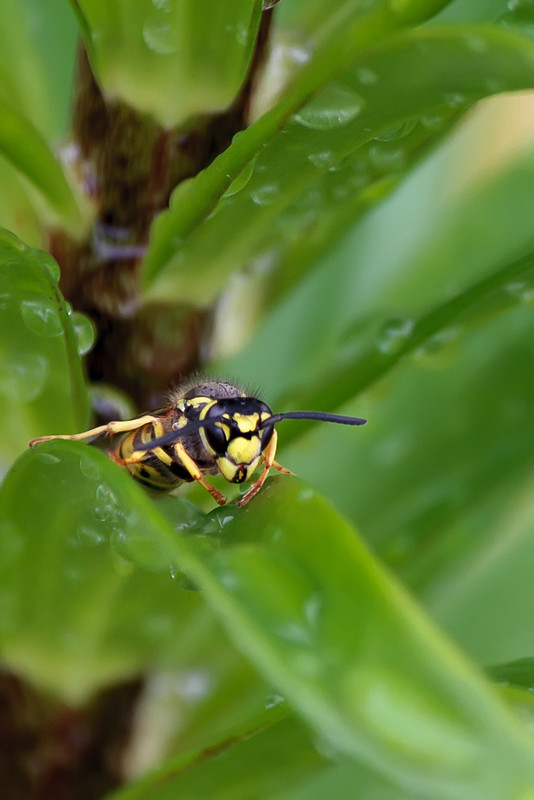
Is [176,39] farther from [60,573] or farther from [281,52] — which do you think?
[60,573]

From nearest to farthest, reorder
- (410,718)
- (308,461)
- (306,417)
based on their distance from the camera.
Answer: (410,718), (306,417), (308,461)

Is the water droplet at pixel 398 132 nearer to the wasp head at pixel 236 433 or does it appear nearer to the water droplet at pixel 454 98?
the water droplet at pixel 454 98

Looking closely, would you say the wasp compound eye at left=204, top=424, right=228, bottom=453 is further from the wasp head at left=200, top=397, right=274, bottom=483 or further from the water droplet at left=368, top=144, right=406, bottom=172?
the water droplet at left=368, top=144, right=406, bottom=172

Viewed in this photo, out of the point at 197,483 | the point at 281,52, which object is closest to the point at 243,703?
the point at 197,483

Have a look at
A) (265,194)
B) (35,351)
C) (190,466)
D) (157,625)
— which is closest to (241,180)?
(265,194)

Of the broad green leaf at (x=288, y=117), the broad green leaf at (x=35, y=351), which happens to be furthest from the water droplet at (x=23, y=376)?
the broad green leaf at (x=288, y=117)

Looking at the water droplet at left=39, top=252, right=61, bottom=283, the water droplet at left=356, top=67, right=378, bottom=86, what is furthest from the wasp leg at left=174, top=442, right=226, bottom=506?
the water droplet at left=356, top=67, right=378, bottom=86

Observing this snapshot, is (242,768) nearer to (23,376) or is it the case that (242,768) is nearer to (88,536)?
(88,536)
